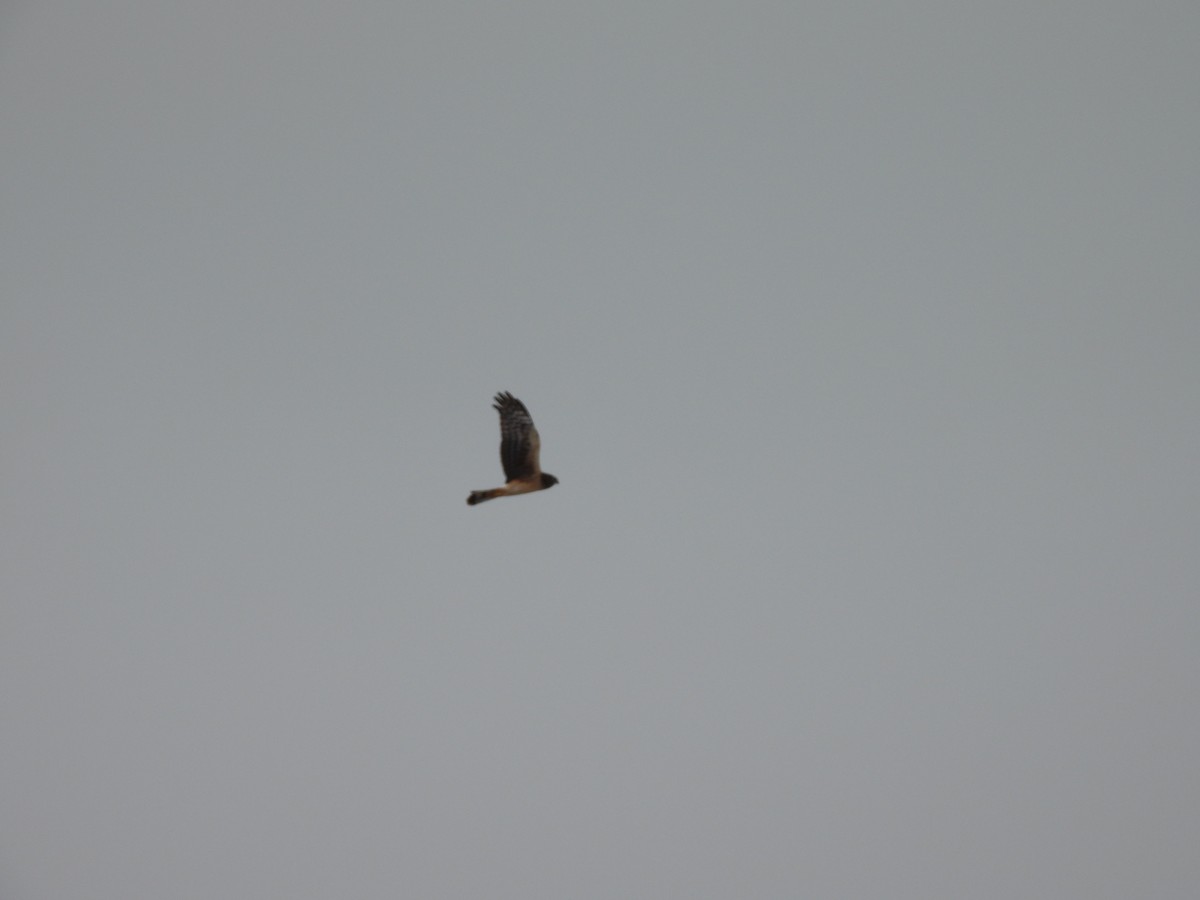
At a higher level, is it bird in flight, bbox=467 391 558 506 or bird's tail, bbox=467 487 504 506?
bird in flight, bbox=467 391 558 506

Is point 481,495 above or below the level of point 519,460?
below

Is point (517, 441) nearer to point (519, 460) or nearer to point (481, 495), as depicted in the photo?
point (519, 460)

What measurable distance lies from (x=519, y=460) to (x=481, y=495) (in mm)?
1415

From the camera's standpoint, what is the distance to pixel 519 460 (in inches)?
806

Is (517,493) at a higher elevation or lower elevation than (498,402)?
lower

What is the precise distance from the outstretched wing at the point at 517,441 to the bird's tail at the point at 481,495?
611 mm

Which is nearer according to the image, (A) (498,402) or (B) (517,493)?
(B) (517,493)

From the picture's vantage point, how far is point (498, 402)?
2159cm

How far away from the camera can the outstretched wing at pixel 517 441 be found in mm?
20375

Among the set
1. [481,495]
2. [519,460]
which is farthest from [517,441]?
[481,495]

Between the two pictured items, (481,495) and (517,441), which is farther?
(517,441)

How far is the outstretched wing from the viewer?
20375mm

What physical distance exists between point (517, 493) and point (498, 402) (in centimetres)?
282

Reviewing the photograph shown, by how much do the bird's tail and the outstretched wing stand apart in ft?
2.00
